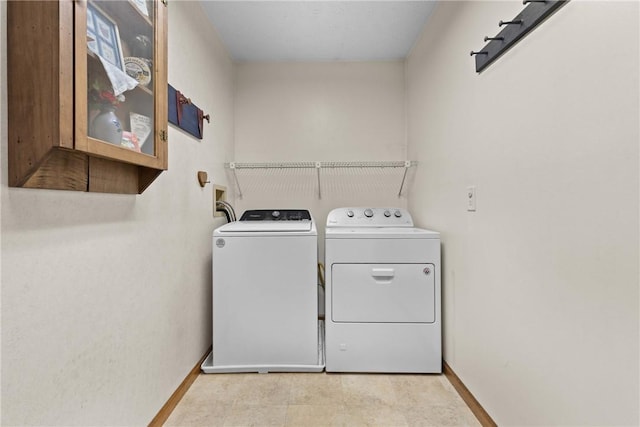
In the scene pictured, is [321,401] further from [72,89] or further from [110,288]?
[72,89]

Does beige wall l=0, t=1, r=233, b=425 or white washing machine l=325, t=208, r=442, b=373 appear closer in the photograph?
beige wall l=0, t=1, r=233, b=425

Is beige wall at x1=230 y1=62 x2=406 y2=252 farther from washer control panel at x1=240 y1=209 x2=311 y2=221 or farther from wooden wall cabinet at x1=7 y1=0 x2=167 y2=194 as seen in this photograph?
wooden wall cabinet at x1=7 y1=0 x2=167 y2=194

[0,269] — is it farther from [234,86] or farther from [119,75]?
[234,86]

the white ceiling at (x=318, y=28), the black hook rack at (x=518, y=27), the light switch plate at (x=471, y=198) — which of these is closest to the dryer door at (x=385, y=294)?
the light switch plate at (x=471, y=198)

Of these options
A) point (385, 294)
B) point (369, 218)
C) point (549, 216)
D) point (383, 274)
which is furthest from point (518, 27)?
point (369, 218)

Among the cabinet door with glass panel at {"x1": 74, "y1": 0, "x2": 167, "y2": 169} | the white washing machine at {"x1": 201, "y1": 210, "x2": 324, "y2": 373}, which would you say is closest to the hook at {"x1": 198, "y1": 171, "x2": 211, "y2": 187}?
the white washing machine at {"x1": 201, "y1": 210, "x2": 324, "y2": 373}

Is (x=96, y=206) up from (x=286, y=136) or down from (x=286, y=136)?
down

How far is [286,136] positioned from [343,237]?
52.6 inches

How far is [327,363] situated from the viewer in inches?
77.2

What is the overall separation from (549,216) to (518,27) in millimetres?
754

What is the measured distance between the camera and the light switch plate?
1591 mm

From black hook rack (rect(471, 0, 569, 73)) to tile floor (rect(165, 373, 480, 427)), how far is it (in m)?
1.76

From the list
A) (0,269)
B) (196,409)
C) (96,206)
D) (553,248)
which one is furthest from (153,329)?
(553,248)

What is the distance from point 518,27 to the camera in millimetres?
1204
